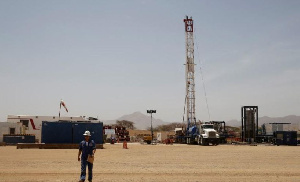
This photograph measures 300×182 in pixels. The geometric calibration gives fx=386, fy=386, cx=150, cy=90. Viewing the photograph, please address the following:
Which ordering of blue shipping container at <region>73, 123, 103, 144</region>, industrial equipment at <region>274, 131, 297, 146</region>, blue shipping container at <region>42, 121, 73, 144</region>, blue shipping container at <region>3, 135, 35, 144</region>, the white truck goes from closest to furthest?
blue shipping container at <region>42, 121, 73, 144</region> < blue shipping container at <region>73, 123, 103, 144</region> < the white truck < industrial equipment at <region>274, 131, 297, 146</region> < blue shipping container at <region>3, 135, 35, 144</region>

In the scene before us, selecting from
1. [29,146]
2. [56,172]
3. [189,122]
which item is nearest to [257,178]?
[56,172]

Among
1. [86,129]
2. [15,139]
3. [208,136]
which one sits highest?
[86,129]

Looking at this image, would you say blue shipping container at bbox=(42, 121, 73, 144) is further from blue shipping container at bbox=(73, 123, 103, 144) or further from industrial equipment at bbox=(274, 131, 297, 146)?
industrial equipment at bbox=(274, 131, 297, 146)

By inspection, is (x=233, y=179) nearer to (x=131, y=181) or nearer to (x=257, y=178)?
(x=257, y=178)

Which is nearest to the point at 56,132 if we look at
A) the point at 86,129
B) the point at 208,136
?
the point at 86,129

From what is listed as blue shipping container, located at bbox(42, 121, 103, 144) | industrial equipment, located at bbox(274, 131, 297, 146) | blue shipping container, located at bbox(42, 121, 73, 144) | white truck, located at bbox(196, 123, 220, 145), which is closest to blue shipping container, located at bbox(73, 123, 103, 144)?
blue shipping container, located at bbox(42, 121, 103, 144)

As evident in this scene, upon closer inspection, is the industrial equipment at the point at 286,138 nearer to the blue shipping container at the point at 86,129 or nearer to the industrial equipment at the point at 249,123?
the industrial equipment at the point at 249,123

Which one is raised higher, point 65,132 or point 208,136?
point 65,132

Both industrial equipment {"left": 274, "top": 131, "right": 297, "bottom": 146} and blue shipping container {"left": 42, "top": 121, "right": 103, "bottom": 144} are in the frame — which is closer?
blue shipping container {"left": 42, "top": 121, "right": 103, "bottom": 144}

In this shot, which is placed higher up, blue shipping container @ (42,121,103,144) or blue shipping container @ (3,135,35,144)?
Answer: blue shipping container @ (42,121,103,144)

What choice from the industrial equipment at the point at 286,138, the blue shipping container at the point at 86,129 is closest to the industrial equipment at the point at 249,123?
the industrial equipment at the point at 286,138

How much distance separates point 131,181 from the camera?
46.3 ft

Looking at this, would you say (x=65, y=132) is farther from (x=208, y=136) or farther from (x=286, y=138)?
(x=286, y=138)

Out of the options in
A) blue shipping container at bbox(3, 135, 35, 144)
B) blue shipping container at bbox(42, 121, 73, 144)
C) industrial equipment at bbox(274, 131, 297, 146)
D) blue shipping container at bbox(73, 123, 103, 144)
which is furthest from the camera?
blue shipping container at bbox(3, 135, 35, 144)
